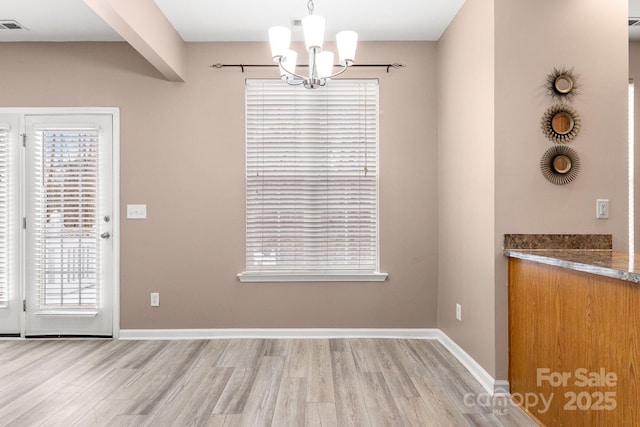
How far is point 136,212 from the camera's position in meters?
3.88

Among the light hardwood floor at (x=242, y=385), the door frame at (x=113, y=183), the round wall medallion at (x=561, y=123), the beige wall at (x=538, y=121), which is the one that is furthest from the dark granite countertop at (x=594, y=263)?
the door frame at (x=113, y=183)

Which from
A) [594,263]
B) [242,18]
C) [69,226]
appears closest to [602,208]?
[594,263]

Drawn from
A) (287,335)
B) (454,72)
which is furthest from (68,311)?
(454,72)

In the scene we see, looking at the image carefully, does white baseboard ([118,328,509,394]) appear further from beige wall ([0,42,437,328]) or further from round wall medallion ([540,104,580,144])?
round wall medallion ([540,104,580,144])

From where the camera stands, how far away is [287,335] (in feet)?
12.8

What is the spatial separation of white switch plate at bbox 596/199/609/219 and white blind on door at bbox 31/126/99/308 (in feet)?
12.9

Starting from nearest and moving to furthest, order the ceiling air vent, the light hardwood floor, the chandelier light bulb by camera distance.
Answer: the light hardwood floor
the chandelier light bulb
the ceiling air vent

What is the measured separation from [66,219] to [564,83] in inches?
160

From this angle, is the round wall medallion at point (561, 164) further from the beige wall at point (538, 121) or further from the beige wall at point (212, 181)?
the beige wall at point (212, 181)

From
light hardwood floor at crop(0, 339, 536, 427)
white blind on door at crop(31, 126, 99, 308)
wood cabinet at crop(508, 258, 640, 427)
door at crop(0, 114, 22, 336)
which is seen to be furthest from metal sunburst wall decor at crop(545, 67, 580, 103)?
door at crop(0, 114, 22, 336)

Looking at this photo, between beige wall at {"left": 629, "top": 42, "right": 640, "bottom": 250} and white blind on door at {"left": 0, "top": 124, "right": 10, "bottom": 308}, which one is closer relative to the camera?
beige wall at {"left": 629, "top": 42, "right": 640, "bottom": 250}

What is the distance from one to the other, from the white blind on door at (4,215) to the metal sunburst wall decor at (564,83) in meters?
4.45

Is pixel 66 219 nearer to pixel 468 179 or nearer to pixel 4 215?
pixel 4 215

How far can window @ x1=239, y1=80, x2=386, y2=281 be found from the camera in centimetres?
391
